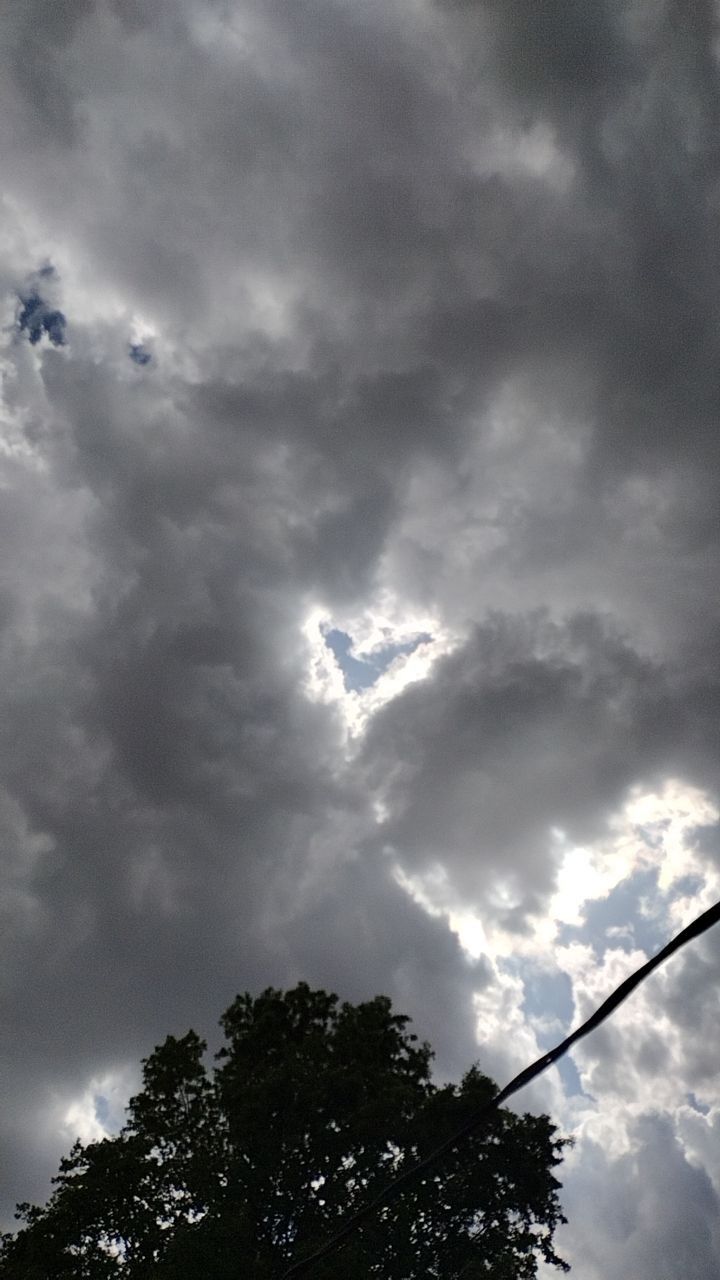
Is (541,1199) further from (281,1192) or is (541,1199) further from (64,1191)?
(64,1191)

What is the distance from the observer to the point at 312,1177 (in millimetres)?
21672

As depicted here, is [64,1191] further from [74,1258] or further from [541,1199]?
[541,1199]

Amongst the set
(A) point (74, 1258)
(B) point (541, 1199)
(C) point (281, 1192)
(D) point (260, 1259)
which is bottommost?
(B) point (541, 1199)

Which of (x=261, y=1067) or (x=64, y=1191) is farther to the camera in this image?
(x=261, y=1067)

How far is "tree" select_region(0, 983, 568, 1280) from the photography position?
2005 centimetres

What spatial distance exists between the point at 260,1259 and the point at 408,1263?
361cm

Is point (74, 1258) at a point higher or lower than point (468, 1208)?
higher

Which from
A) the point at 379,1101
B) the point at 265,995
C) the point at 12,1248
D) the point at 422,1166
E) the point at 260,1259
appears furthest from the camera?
the point at 265,995

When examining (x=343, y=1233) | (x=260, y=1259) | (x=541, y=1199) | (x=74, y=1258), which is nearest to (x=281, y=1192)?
(x=260, y=1259)

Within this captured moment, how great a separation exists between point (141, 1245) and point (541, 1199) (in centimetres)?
1064

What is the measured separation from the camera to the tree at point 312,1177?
65.8 feet

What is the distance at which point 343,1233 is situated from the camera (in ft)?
12.1

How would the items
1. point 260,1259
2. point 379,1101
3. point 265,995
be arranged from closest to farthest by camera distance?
point 260,1259 → point 379,1101 → point 265,995

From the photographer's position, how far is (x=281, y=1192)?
2144cm
